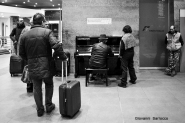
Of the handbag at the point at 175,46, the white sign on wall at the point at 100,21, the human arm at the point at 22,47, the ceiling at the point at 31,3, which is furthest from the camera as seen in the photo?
the ceiling at the point at 31,3

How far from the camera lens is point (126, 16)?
274 inches

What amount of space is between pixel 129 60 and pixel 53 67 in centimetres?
269

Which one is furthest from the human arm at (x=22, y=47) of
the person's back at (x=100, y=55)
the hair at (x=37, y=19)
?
the person's back at (x=100, y=55)

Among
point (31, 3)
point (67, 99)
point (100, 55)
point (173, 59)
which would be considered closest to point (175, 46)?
point (173, 59)

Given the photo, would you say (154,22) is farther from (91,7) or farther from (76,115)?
(76,115)

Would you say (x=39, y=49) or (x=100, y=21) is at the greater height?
(x=100, y=21)

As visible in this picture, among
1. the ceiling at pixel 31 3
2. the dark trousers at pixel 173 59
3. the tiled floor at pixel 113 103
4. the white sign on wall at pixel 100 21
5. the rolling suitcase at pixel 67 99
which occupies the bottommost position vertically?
the tiled floor at pixel 113 103

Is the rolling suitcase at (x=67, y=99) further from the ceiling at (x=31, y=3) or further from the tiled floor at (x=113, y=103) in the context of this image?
the ceiling at (x=31, y=3)

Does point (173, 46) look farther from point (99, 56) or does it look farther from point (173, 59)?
point (99, 56)

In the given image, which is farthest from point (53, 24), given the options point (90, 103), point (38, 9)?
point (90, 103)

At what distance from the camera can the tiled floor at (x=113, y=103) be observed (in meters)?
3.16

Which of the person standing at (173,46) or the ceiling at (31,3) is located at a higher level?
the ceiling at (31,3)

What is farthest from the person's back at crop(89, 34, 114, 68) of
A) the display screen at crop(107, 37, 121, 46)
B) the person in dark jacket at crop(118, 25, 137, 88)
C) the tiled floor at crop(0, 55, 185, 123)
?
the display screen at crop(107, 37, 121, 46)

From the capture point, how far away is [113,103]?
3896 millimetres
